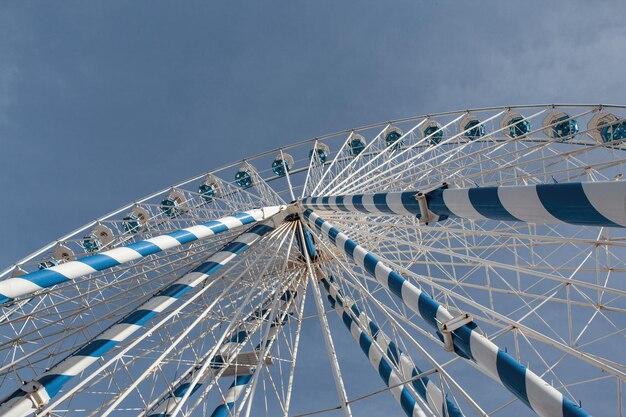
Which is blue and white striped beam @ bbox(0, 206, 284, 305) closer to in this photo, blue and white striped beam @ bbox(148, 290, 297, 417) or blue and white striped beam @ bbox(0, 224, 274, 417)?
blue and white striped beam @ bbox(0, 224, 274, 417)

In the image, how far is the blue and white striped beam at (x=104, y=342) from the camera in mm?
7293

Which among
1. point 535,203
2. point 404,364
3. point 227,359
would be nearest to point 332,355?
point 404,364

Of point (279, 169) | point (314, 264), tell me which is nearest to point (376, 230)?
point (314, 264)

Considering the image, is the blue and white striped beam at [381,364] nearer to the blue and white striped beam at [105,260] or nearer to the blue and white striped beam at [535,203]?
the blue and white striped beam at [535,203]

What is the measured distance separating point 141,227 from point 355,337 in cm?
1078

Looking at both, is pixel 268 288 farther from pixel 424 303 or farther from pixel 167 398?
pixel 424 303

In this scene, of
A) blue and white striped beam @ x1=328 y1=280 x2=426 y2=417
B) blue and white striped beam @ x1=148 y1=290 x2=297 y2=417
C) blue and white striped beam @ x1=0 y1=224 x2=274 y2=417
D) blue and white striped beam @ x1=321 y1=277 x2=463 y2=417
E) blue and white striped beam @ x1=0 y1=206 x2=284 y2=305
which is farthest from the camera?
blue and white striped beam @ x1=148 y1=290 x2=297 y2=417

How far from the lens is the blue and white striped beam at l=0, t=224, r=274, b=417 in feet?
23.9

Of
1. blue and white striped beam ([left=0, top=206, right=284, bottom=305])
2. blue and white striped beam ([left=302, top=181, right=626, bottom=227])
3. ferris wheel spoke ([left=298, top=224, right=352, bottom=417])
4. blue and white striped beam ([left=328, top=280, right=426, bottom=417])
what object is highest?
blue and white striped beam ([left=0, top=206, right=284, bottom=305])

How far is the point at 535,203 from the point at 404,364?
7.61 m

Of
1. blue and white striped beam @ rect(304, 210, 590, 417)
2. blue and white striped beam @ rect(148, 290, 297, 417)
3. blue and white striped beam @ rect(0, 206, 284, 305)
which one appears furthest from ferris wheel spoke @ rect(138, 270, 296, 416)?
blue and white striped beam @ rect(304, 210, 590, 417)

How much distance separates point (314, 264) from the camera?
587 inches

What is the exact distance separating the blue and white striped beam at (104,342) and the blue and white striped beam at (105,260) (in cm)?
107

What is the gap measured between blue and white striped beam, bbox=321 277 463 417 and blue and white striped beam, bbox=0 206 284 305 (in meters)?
4.02
